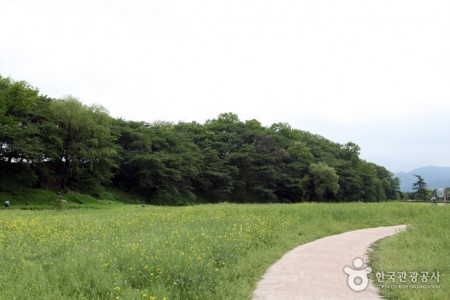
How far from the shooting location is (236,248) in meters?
9.88

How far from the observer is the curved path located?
700 centimetres

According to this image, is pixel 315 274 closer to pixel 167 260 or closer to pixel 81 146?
pixel 167 260

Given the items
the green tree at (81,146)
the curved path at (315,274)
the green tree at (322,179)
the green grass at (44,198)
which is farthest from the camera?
the green tree at (322,179)

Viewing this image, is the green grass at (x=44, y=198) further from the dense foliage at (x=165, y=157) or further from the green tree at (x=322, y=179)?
the green tree at (x=322, y=179)

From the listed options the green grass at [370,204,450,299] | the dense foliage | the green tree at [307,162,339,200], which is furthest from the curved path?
the green tree at [307,162,339,200]

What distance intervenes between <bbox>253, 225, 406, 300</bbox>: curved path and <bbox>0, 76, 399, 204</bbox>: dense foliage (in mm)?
33439

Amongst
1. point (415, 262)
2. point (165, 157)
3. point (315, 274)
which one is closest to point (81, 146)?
point (165, 157)

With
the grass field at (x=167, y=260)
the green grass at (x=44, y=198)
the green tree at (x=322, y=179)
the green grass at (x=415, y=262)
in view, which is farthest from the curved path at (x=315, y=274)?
the green tree at (x=322, y=179)

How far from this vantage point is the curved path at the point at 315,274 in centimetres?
700

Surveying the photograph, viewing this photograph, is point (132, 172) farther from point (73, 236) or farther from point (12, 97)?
point (73, 236)

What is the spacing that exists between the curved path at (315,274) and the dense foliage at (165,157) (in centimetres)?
3344

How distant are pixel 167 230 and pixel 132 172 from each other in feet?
135

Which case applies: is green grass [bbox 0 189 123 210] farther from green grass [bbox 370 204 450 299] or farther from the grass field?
green grass [bbox 370 204 450 299]

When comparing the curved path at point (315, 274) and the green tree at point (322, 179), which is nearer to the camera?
the curved path at point (315, 274)
